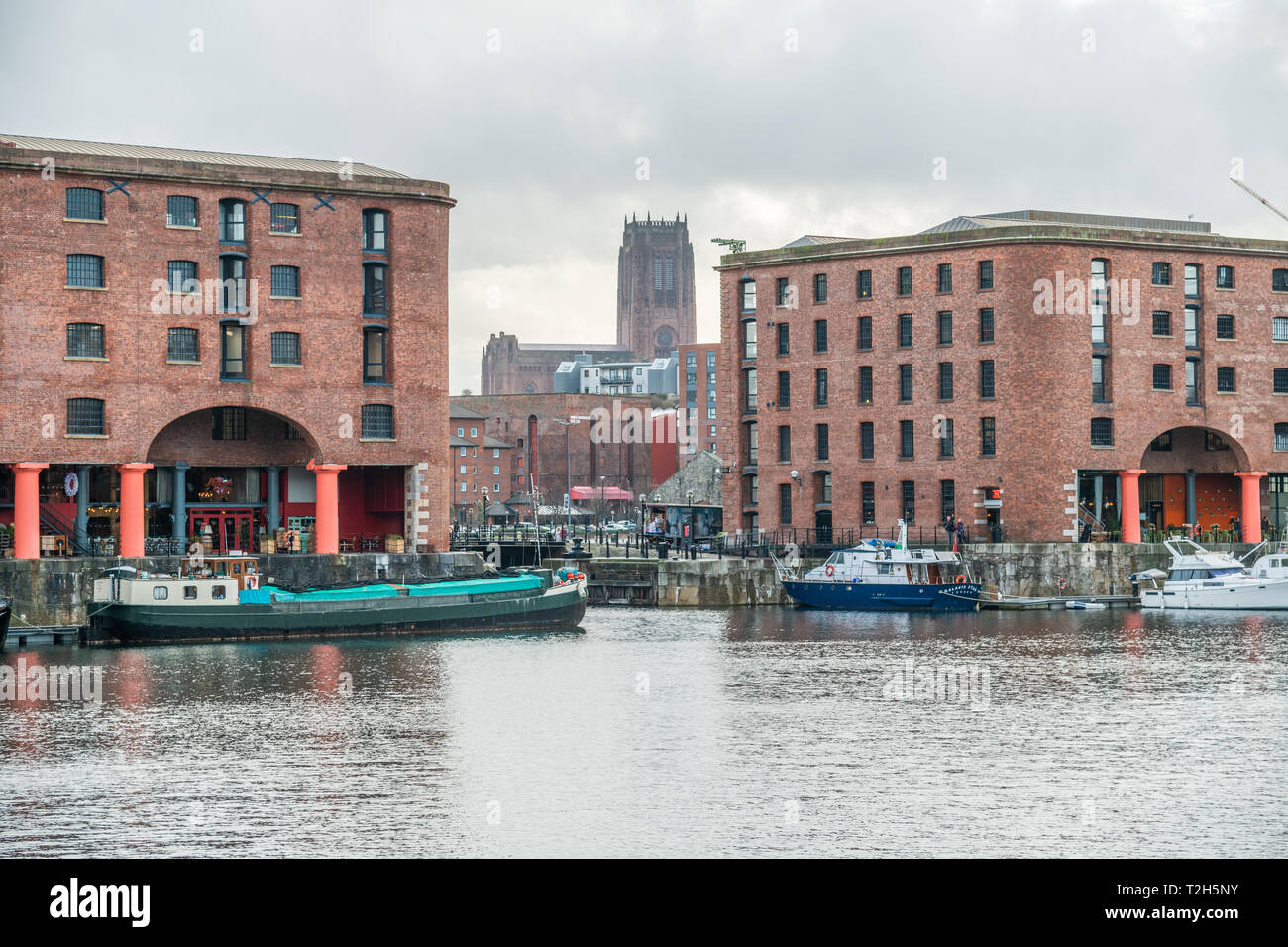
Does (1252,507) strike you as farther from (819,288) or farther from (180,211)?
(180,211)

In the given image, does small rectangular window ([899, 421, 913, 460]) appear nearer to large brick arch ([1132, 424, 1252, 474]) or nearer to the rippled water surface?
large brick arch ([1132, 424, 1252, 474])

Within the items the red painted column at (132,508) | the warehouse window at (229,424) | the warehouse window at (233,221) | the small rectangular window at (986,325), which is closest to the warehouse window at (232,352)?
the warehouse window at (229,424)

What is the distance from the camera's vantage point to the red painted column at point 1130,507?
8800cm

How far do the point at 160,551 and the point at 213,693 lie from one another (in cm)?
2823

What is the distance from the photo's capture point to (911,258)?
9088 centimetres

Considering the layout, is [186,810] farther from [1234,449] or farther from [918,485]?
[1234,449]

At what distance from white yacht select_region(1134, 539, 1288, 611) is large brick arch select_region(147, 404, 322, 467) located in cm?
4200

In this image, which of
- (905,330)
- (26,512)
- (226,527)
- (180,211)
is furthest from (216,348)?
(905,330)

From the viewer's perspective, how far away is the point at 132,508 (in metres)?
71.9

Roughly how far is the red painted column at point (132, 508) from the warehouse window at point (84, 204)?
11205mm

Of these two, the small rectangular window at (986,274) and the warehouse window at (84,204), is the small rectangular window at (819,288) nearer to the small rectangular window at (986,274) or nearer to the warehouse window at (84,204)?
the small rectangular window at (986,274)

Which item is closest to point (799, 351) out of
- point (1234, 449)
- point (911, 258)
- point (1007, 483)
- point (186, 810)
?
point (911, 258)

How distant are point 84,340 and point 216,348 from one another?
228 inches
